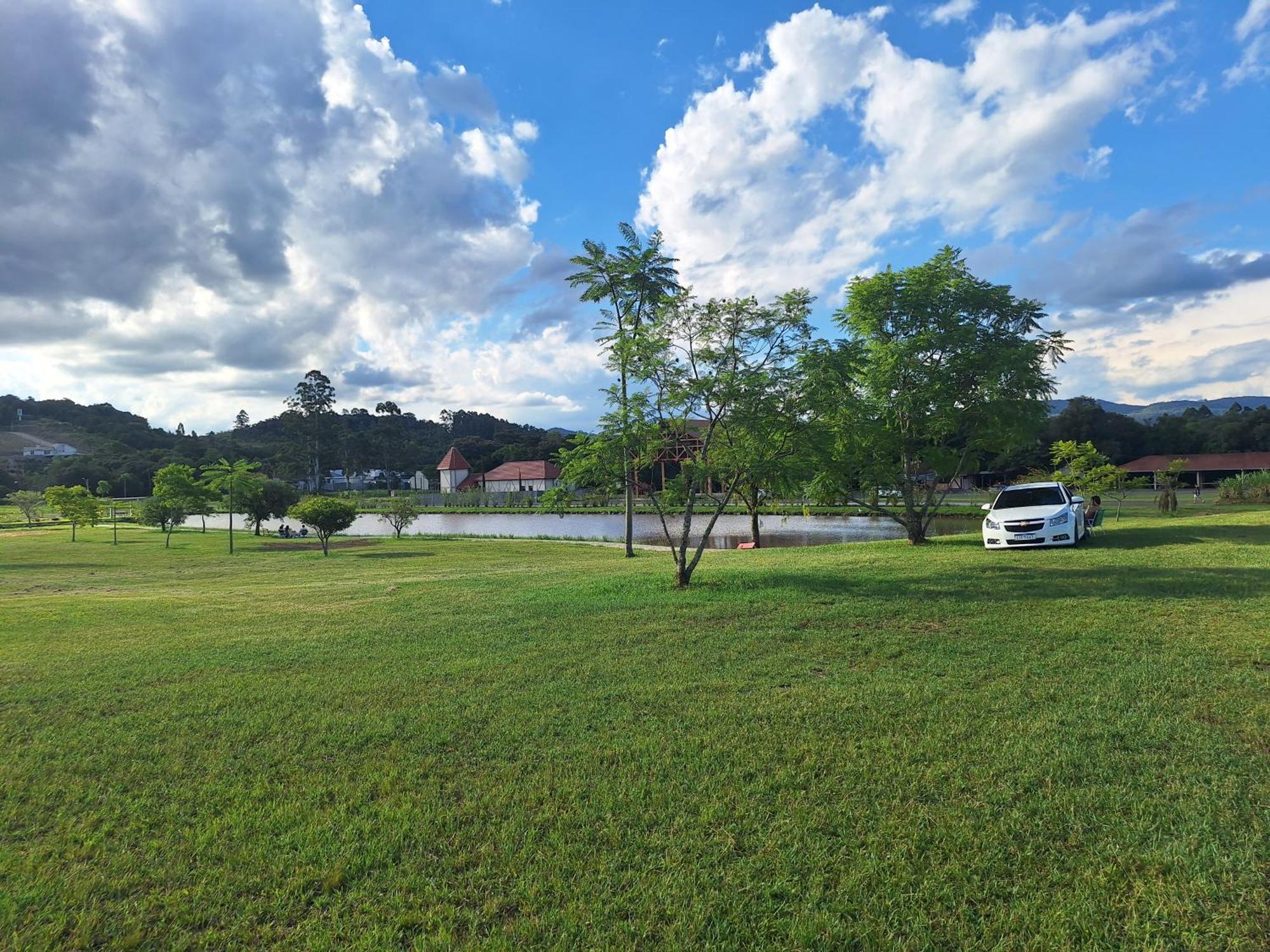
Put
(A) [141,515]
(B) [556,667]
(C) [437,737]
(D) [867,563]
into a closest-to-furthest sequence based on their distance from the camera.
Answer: (C) [437,737] < (B) [556,667] < (D) [867,563] < (A) [141,515]

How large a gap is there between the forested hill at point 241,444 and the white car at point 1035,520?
139 feet

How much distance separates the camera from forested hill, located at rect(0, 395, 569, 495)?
266 ft

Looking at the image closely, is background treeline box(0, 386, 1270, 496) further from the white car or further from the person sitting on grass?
the white car

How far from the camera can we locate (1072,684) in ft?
17.2

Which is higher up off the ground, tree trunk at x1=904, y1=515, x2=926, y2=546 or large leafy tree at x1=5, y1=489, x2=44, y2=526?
large leafy tree at x1=5, y1=489, x2=44, y2=526

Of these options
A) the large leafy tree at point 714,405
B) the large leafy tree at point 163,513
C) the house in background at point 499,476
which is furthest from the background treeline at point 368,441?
the large leafy tree at point 163,513

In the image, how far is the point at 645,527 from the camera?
142ft

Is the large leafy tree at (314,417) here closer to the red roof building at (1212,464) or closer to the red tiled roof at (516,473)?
the red tiled roof at (516,473)

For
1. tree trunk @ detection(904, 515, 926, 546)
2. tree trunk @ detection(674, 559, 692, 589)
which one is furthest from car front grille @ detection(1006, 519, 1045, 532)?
tree trunk @ detection(674, 559, 692, 589)

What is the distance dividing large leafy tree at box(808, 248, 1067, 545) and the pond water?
23.3ft

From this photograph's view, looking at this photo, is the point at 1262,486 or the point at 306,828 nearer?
the point at 306,828

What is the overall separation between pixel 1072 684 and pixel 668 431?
7.05 metres

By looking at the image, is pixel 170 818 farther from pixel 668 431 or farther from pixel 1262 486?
pixel 1262 486

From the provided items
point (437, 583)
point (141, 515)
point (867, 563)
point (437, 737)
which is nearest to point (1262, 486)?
point (867, 563)
